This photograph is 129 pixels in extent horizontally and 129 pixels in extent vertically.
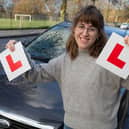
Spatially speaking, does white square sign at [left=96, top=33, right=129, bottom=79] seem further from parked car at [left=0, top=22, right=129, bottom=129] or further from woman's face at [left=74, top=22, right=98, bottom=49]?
parked car at [left=0, top=22, right=129, bottom=129]

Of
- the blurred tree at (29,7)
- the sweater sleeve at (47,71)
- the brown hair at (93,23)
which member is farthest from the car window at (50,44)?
the blurred tree at (29,7)

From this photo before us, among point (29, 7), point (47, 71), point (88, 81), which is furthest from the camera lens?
point (29, 7)

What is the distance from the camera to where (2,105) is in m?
2.46

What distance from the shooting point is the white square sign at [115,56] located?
1.78 meters

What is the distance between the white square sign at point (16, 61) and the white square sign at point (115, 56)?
530 mm

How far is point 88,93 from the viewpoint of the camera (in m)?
1.79

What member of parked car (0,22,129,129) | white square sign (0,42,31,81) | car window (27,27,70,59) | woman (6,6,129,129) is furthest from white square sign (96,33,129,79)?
car window (27,27,70,59)

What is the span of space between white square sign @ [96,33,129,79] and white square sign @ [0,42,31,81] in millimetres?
530

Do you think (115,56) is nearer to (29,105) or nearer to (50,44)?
(29,105)

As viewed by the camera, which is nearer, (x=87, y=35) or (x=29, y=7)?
(x=87, y=35)

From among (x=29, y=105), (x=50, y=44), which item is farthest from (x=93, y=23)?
(x=50, y=44)

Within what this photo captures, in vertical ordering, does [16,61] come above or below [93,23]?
below

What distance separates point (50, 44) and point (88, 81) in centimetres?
232

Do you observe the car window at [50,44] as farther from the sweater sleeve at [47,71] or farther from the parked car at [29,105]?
the sweater sleeve at [47,71]
